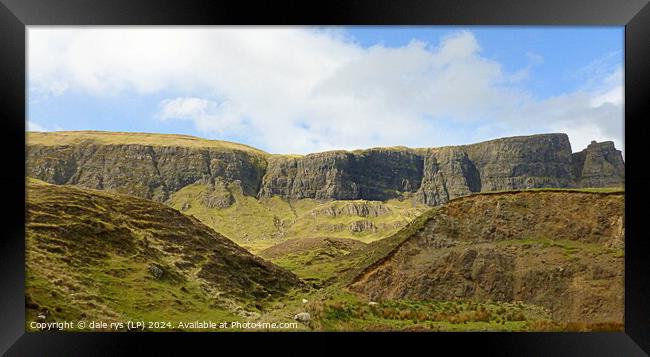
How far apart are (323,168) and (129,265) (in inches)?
756

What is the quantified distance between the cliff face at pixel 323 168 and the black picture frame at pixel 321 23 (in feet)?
32.0

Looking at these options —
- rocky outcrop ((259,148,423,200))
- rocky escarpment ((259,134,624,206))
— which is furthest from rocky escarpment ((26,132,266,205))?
rocky escarpment ((259,134,624,206))

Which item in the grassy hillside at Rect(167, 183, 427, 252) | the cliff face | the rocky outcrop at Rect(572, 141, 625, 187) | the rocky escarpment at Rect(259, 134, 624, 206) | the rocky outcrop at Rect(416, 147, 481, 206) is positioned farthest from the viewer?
the grassy hillside at Rect(167, 183, 427, 252)

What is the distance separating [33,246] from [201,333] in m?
6.73

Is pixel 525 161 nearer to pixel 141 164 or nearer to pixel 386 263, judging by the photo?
pixel 386 263

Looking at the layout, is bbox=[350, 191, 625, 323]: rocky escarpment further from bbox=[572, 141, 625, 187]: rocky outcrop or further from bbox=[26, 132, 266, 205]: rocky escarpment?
bbox=[26, 132, 266, 205]: rocky escarpment

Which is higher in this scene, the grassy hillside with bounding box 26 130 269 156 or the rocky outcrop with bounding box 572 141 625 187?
the grassy hillside with bounding box 26 130 269 156

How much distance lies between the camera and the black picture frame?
682 centimetres

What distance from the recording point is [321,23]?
7145 millimetres

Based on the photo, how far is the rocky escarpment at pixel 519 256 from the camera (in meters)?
10.9

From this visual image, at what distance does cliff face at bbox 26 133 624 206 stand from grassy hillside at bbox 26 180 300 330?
38.0ft

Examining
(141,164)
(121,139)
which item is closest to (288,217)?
(141,164)

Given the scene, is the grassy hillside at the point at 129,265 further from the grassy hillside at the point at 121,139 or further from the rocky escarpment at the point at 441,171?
the grassy hillside at the point at 121,139

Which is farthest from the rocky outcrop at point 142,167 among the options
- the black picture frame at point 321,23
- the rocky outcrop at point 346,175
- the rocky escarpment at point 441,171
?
the black picture frame at point 321,23
